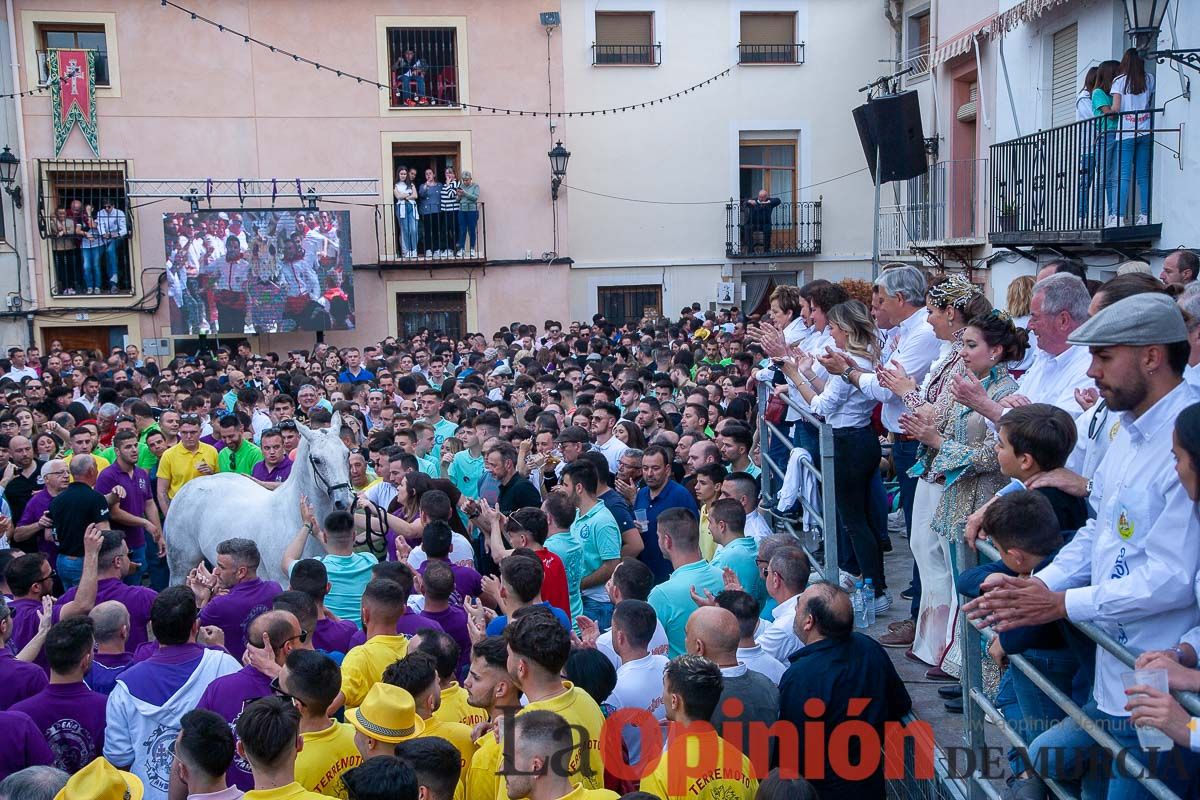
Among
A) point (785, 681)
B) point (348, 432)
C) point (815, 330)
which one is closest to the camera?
point (785, 681)

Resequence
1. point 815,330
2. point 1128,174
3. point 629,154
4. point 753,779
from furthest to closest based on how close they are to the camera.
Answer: point 629,154, point 1128,174, point 815,330, point 753,779

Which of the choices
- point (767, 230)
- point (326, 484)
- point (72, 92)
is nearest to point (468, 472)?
point (326, 484)

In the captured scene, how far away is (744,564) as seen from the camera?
6.56 meters

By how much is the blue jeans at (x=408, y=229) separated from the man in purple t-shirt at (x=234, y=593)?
56.0 feet

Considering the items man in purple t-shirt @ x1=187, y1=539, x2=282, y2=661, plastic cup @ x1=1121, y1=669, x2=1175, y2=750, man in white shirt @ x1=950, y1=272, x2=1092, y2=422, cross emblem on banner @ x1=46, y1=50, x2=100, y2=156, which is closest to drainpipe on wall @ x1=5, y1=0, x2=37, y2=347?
cross emblem on banner @ x1=46, y1=50, x2=100, y2=156

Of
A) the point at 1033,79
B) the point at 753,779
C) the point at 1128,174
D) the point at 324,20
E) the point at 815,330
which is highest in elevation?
the point at 324,20

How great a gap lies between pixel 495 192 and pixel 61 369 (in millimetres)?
9333

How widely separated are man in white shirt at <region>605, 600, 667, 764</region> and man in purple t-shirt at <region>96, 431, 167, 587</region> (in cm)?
627

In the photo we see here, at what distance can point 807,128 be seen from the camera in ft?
82.1

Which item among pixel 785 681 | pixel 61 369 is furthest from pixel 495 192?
pixel 785 681

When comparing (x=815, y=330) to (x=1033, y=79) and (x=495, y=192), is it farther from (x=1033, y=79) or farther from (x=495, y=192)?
(x=495, y=192)

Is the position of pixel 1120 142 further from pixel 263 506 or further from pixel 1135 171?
pixel 263 506

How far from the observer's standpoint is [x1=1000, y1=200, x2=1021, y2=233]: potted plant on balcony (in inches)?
Answer: 631

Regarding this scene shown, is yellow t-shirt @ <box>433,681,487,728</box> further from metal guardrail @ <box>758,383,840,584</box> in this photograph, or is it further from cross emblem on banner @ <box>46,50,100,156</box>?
cross emblem on banner @ <box>46,50,100,156</box>
